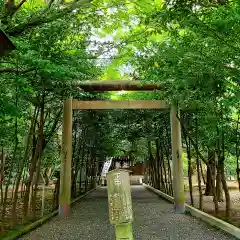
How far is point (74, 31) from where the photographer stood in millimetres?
6781

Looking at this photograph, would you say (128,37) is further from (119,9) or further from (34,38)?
(34,38)

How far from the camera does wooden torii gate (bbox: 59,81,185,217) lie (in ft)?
32.3

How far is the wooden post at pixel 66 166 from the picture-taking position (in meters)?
9.88

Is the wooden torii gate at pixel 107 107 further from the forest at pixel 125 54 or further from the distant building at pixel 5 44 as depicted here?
the distant building at pixel 5 44

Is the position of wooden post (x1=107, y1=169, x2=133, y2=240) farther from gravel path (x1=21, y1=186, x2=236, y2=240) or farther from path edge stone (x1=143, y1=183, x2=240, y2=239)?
path edge stone (x1=143, y1=183, x2=240, y2=239)

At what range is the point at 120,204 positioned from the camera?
167 inches

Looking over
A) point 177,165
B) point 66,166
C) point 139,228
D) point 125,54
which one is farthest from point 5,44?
point 177,165

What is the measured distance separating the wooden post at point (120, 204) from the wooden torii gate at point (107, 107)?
556 cm

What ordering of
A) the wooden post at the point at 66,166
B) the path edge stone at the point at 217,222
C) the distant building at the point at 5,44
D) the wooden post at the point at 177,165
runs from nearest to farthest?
the distant building at the point at 5,44
the path edge stone at the point at 217,222
the wooden post at the point at 66,166
the wooden post at the point at 177,165

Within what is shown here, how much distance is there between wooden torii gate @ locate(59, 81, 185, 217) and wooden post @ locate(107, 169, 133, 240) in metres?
5.56

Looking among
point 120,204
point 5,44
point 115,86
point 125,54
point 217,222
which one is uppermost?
point 125,54

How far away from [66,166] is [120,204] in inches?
237

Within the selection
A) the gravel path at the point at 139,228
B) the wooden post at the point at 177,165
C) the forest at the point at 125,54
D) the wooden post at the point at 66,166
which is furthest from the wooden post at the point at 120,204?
the wooden post at the point at 177,165

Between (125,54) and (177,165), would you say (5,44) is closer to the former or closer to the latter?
(125,54)
